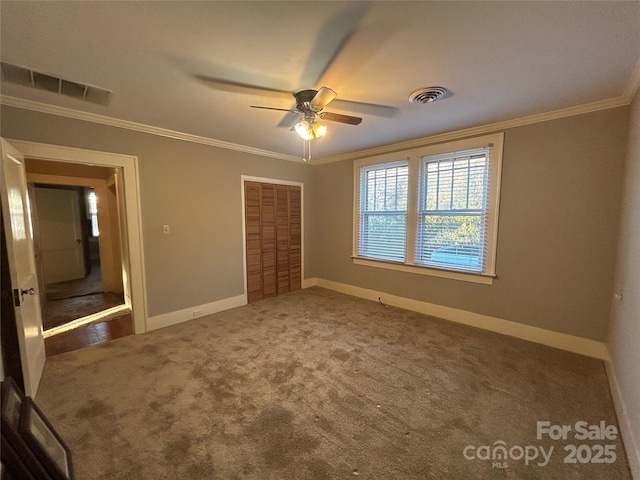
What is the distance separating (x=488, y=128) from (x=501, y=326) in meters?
2.36

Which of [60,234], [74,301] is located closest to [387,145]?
[74,301]

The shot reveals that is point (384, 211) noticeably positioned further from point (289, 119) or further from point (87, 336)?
point (87, 336)

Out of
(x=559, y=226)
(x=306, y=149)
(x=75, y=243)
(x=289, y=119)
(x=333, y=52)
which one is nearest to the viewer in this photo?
(x=333, y=52)

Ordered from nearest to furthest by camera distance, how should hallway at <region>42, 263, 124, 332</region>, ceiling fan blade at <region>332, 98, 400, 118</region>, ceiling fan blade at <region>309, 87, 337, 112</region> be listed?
ceiling fan blade at <region>309, 87, 337, 112</region> → ceiling fan blade at <region>332, 98, 400, 118</region> → hallway at <region>42, 263, 124, 332</region>

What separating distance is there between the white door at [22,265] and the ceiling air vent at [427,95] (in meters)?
3.18

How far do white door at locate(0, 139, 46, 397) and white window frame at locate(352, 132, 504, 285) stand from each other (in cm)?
387

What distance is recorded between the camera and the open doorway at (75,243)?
12.6ft

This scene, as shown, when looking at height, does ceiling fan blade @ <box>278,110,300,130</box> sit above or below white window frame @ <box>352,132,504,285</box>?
above

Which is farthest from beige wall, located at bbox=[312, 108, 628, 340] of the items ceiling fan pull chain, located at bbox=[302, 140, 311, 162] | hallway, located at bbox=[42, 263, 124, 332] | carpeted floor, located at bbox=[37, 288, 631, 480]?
hallway, located at bbox=[42, 263, 124, 332]

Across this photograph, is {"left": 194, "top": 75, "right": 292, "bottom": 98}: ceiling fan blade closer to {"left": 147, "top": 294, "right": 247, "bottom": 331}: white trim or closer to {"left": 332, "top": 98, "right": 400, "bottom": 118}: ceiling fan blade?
{"left": 332, "top": 98, "right": 400, "bottom": 118}: ceiling fan blade

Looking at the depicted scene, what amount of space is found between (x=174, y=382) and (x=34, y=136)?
8.70 ft

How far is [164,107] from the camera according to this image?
253 centimetres

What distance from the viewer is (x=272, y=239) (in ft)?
15.0

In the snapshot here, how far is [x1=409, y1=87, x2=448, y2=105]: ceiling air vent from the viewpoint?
218cm
